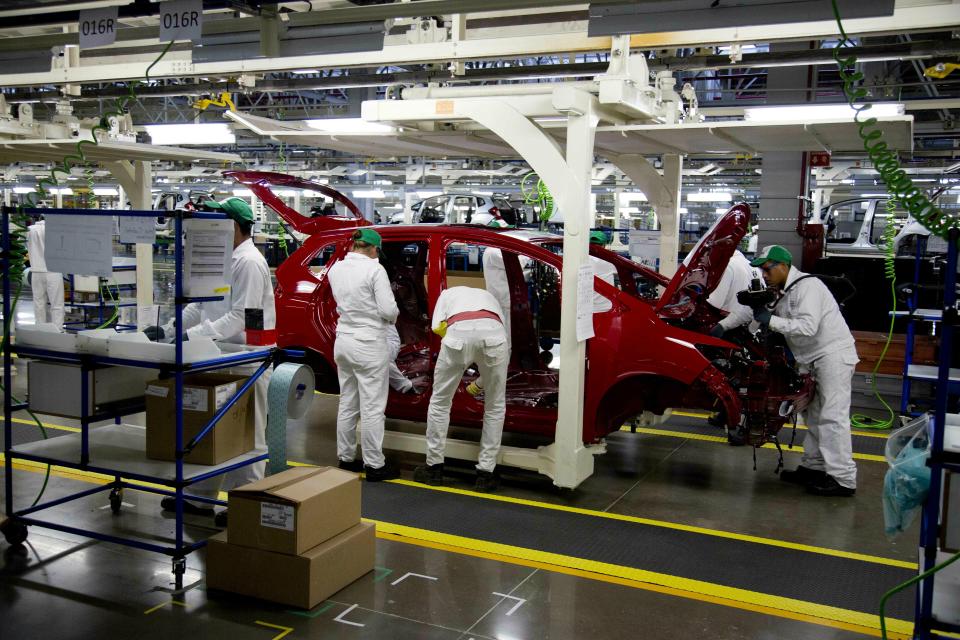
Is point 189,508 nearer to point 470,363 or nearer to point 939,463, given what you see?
point 470,363

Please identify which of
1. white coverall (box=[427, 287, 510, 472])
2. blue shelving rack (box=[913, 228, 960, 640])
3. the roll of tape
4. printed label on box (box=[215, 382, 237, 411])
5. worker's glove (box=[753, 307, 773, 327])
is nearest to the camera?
blue shelving rack (box=[913, 228, 960, 640])

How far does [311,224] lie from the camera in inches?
289

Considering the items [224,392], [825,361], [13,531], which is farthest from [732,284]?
[13,531]

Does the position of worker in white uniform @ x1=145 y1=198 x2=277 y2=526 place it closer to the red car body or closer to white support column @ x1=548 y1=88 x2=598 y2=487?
the red car body

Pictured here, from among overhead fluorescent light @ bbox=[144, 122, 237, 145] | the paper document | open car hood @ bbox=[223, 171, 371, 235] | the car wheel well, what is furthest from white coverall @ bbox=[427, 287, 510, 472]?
overhead fluorescent light @ bbox=[144, 122, 237, 145]

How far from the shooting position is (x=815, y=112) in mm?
6594

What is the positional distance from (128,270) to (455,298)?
7.07 metres

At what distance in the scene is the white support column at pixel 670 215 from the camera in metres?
8.18

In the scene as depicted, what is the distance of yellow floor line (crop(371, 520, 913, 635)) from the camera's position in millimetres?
4125

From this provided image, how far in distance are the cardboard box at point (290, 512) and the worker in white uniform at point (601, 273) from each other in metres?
2.43

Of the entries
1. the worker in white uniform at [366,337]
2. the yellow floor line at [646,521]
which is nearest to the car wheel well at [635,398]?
the yellow floor line at [646,521]

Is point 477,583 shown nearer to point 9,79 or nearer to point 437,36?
point 437,36

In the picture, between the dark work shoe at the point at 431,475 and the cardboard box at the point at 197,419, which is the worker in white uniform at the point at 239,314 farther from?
the dark work shoe at the point at 431,475

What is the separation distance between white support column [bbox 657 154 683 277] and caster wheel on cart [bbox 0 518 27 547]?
6.02 meters
